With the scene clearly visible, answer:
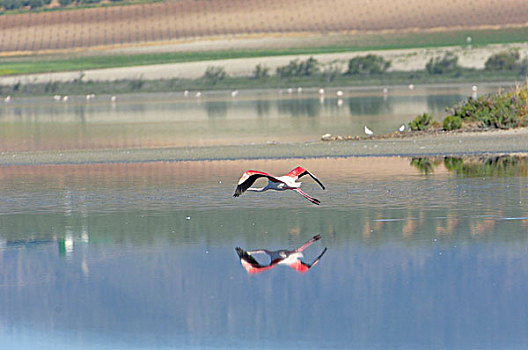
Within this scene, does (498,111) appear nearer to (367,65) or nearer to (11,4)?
(367,65)

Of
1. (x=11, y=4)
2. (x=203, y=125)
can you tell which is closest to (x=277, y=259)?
(x=203, y=125)

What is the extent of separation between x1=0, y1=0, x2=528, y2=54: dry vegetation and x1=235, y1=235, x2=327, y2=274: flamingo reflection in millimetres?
108420

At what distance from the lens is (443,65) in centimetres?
8594

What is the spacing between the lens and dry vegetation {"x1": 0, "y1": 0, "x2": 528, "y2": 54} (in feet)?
391

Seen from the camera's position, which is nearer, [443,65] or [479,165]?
[479,165]

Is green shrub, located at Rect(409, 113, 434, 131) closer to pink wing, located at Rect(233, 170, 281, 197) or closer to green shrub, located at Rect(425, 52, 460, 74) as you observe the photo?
pink wing, located at Rect(233, 170, 281, 197)

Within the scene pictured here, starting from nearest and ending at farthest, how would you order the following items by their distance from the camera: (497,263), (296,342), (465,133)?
(296,342), (497,263), (465,133)

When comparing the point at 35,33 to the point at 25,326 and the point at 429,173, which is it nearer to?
the point at 429,173

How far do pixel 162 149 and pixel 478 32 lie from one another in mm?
93442

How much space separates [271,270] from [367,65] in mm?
77861

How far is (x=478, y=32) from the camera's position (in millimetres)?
115188

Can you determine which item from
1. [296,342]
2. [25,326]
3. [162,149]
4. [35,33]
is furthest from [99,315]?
[35,33]

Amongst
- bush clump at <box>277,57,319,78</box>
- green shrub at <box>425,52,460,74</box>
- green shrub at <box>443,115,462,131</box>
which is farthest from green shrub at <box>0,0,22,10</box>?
green shrub at <box>443,115,462,131</box>

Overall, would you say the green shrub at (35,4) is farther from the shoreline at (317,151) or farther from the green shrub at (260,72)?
the shoreline at (317,151)
